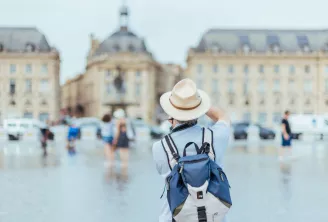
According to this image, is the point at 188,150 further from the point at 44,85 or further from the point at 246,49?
the point at 44,85

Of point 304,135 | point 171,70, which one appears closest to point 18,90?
point 171,70

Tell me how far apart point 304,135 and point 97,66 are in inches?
2045

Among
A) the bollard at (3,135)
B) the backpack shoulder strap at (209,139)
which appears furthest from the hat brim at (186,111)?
the bollard at (3,135)

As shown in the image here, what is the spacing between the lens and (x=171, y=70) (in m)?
114

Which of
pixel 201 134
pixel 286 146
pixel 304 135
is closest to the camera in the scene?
pixel 201 134

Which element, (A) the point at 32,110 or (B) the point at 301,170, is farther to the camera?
(A) the point at 32,110

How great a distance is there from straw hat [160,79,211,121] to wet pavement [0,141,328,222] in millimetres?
4220

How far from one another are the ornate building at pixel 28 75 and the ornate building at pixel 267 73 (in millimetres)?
18734

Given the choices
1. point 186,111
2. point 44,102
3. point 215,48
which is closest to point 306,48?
point 215,48

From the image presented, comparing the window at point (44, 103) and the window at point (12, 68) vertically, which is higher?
the window at point (12, 68)

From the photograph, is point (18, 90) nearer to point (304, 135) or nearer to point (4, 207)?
point (304, 135)

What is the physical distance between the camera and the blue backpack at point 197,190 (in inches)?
157

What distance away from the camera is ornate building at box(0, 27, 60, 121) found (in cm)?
8312

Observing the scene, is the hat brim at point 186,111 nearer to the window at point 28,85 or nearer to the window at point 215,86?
the window at point 215,86
